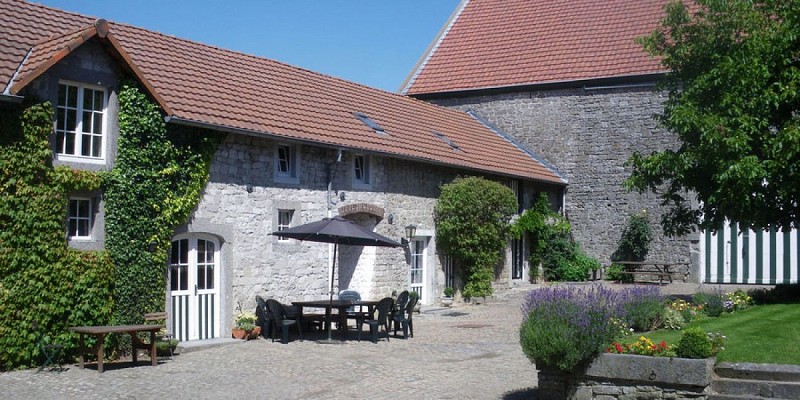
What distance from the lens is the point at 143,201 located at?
48.2ft

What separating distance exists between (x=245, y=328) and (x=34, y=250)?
4.48 m

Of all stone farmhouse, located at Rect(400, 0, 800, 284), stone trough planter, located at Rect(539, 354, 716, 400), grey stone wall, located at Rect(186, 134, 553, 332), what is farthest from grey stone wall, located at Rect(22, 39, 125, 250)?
stone farmhouse, located at Rect(400, 0, 800, 284)

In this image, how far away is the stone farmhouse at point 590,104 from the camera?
90.3ft

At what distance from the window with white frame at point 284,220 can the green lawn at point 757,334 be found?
26.7ft

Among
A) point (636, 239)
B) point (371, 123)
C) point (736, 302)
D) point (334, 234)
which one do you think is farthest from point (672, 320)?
point (636, 239)

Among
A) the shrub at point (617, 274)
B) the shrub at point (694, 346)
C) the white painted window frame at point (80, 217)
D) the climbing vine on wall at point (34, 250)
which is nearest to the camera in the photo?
the shrub at point (694, 346)

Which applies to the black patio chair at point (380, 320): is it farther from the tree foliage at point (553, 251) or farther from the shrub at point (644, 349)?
the tree foliage at point (553, 251)

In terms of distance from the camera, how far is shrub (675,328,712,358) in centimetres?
1005

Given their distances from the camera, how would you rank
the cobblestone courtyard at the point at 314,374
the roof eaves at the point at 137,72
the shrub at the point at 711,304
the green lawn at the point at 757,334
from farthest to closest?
the shrub at the point at 711,304
the roof eaves at the point at 137,72
the cobblestone courtyard at the point at 314,374
the green lawn at the point at 757,334

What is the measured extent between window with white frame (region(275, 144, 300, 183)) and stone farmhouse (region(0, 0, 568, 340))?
0.03 meters

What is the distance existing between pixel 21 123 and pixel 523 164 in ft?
57.2

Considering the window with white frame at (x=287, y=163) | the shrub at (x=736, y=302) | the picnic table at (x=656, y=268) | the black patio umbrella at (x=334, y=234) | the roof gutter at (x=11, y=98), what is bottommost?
the shrub at (x=736, y=302)

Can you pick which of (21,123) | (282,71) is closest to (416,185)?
(282,71)

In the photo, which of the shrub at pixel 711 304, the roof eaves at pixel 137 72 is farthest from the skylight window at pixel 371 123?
the shrub at pixel 711 304
